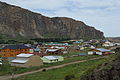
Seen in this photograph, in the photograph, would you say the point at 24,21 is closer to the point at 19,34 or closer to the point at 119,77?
the point at 19,34

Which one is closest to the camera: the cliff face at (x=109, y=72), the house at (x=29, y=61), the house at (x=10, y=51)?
the cliff face at (x=109, y=72)

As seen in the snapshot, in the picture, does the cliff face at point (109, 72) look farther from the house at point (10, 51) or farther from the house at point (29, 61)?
the house at point (10, 51)

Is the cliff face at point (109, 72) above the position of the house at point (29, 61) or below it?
above

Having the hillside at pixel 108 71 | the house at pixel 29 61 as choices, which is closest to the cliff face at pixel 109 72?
the hillside at pixel 108 71

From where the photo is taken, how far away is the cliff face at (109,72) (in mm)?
9141

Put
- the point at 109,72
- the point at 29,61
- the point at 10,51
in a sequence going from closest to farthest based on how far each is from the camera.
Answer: the point at 109,72 < the point at 29,61 < the point at 10,51

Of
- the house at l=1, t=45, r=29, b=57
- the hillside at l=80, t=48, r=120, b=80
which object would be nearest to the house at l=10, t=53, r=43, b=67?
the house at l=1, t=45, r=29, b=57

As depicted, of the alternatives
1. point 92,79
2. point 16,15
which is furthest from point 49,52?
point 16,15

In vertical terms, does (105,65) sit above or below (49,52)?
above

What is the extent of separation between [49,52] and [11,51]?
16837mm

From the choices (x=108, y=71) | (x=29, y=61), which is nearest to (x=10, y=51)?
(x=29, y=61)

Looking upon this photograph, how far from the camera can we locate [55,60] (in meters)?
49.8

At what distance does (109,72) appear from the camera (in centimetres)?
932

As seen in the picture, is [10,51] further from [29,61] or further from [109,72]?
[109,72]
